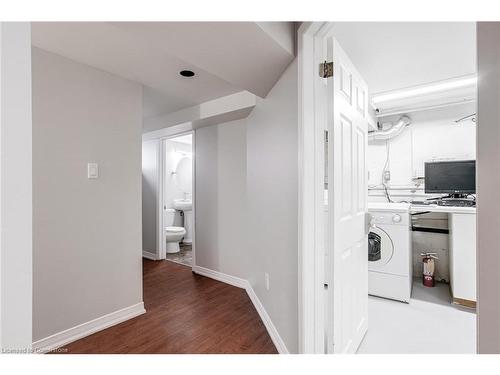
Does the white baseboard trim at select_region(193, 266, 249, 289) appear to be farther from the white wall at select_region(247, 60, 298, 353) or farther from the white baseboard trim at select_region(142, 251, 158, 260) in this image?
the white baseboard trim at select_region(142, 251, 158, 260)

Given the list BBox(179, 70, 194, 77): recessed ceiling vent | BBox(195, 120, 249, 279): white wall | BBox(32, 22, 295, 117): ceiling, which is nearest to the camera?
BBox(32, 22, 295, 117): ceiling

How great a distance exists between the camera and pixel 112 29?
1.53 meters

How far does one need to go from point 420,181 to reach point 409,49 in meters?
1.83

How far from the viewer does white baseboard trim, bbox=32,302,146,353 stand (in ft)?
5.74

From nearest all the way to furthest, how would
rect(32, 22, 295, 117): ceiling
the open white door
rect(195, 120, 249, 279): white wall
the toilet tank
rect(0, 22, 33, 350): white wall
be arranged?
rect(0, 22, 33, 350): white wall < rect(32, 22, 295, 117): ceiling < the open white door < rect(195, 120, 249, 279): white wall < the toilet tank

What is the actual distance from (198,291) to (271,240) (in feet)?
4.46

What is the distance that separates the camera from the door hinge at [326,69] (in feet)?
4.38

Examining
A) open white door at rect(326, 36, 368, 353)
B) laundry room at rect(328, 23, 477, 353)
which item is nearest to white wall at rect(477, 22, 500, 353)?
open white door at rect(326, 36, 368, 353)

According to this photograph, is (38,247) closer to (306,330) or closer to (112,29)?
(112,29)

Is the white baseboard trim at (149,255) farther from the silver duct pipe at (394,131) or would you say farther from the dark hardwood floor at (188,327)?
the silver duct pipe at (394,131)

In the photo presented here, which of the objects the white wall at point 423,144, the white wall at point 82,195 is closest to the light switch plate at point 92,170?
A: the white wall at point 82,195

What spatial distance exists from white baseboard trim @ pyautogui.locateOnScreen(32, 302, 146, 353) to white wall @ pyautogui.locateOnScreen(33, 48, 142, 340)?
39 mm

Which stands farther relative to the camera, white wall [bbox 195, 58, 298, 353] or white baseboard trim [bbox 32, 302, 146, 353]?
white baseboard trim [bbox 32, 302, 146, 353]
